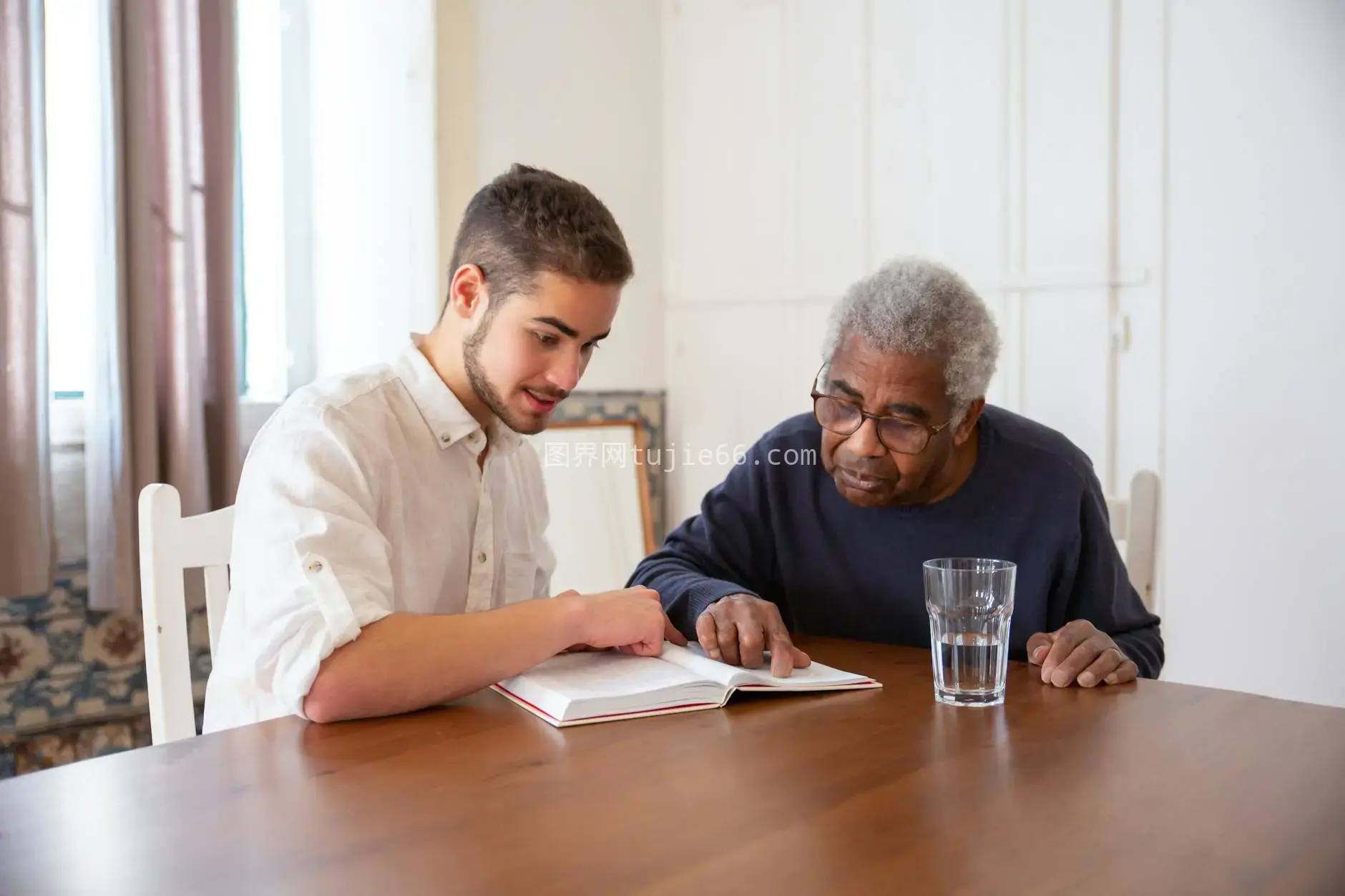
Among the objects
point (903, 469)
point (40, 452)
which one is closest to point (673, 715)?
point (903, 469)

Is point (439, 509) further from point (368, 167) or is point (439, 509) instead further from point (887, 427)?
point (368, 167)

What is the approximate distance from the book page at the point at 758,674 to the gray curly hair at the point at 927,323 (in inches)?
20.3

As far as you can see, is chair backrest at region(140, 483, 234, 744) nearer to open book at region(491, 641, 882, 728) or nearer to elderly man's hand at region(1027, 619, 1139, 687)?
open book at region(491, 641, 882, 728)

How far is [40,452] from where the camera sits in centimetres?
232

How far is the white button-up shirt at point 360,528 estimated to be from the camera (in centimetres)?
123

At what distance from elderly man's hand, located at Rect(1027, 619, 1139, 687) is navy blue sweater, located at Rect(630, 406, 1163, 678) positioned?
0.84 feet

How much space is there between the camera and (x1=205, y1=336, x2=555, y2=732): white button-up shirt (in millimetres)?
1234

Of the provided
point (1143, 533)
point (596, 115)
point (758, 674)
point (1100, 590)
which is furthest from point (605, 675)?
point (596, 115)

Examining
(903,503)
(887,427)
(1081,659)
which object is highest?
(887,427)

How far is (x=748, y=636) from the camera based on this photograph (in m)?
1.34

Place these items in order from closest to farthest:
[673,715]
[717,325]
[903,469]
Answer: [673,715] → [903,469] → [717,325]

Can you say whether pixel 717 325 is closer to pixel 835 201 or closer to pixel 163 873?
pixel 835 201

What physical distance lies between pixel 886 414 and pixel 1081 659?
471 mm

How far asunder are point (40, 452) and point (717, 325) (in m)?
2.13
